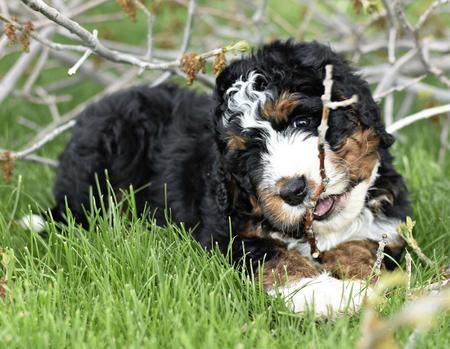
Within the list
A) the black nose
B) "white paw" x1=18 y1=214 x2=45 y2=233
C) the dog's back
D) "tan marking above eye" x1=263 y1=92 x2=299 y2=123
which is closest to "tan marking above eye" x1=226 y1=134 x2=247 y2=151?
"tan marking above eye" x1=263 y1=92 x2=299 y2=123

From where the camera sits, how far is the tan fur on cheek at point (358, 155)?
11.8 ft

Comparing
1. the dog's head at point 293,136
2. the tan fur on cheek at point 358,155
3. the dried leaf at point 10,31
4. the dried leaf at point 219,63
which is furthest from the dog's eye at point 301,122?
the dried leaf at point 10,31

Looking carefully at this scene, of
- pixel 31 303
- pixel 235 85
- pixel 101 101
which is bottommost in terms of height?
pixel 31 303

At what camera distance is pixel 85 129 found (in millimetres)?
5098

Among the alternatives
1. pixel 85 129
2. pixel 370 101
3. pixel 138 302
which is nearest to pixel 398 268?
pixel 370 101

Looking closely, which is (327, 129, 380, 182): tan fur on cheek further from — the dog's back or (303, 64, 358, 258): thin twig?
the dog's back

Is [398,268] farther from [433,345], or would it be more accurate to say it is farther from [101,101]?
[101,101]

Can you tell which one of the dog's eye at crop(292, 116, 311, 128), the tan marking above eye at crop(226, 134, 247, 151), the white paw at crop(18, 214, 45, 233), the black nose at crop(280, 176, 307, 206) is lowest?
the white paw at crop(18, 214, 45, 233)

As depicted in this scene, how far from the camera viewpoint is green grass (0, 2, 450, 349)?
2959 millimetres

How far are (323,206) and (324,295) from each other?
1.46 ft

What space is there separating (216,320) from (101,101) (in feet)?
8.44

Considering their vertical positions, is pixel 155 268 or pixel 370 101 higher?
pixel 370 101

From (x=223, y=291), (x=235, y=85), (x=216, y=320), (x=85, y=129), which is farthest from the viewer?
(x=85, y=129)

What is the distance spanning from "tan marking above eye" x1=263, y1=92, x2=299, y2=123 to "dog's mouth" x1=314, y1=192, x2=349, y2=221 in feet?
1.42
